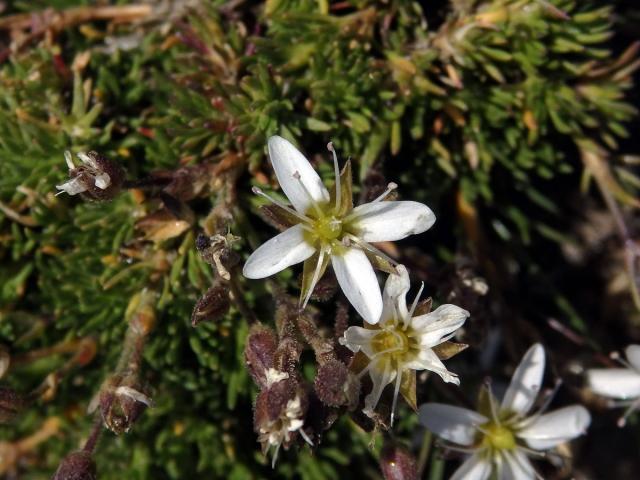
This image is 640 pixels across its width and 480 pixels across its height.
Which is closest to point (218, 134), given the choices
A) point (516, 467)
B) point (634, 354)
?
point (516, 467)

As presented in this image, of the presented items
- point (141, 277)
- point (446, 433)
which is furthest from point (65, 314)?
point (446, 433)

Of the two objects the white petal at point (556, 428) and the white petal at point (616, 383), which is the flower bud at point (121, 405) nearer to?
the white petal at point (556, 428)

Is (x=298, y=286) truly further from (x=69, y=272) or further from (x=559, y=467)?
(x=559, y=467)

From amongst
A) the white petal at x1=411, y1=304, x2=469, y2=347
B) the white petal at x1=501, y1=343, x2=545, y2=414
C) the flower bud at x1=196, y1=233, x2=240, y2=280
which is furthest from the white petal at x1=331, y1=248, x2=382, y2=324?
the white petal at x1=501, y1=343, x2=545, y2=414

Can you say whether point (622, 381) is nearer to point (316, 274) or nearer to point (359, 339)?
point (359, 339)

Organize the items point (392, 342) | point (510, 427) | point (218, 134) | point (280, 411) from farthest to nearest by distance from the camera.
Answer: point (218, 134)
point (510, 427)
point (392, 342)
point (280, 411)

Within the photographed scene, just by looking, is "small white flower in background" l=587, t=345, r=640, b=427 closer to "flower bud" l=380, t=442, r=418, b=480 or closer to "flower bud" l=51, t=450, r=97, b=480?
"flower bud" l=380, t=442, r=418, b=480
